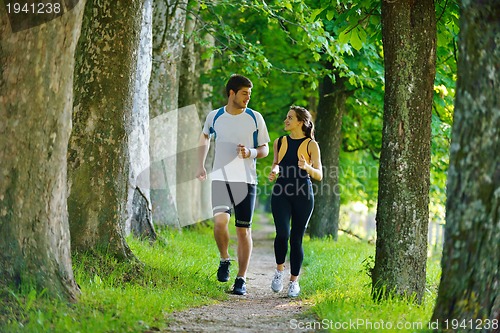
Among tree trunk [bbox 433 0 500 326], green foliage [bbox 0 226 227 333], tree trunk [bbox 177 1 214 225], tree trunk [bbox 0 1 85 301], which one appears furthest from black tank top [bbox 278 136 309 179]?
tree trunk [bbox 177 1 214 225]

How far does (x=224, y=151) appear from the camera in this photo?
9.05 meters

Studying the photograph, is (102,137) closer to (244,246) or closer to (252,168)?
(252,168)

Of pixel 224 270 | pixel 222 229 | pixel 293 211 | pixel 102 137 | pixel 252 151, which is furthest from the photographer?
pixel 224 270

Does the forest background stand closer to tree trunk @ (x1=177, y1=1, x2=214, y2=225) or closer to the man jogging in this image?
the man jogging

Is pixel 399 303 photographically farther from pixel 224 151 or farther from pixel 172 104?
pixel 172 104

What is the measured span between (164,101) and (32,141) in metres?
9.51

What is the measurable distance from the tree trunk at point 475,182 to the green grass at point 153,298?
830 millimetres

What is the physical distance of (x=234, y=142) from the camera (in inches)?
358

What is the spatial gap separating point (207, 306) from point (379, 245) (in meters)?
1.87

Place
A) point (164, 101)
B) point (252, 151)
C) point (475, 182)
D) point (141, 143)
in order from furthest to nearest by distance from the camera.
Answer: point (164, 101) < point (141, 143) < point (252, 151) < point (475, 182)

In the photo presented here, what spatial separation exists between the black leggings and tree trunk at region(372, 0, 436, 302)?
117 cm

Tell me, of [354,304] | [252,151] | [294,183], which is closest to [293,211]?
[294,183]

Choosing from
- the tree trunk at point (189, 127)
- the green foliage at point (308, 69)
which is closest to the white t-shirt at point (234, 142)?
the green foliage at point (308, 69)

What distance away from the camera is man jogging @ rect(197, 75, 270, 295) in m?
9.00
